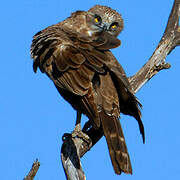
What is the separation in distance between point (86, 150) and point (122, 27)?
119 inches

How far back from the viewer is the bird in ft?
19.0

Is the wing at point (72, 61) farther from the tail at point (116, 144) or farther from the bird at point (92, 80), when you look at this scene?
the tail at point (116, 144)

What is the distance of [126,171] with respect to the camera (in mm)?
5547

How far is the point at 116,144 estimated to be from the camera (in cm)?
572

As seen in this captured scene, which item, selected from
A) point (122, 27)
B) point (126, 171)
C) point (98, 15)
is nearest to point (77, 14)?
point (98, 15)

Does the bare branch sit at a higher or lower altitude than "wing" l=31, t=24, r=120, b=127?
lower

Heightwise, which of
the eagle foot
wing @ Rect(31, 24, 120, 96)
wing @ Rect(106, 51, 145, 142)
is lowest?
the eagle foot

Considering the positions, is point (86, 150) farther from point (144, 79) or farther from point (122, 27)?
point (122, 27)

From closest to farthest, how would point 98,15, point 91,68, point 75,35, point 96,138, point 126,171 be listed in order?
point 126,171 < point 91,68 < point 96,138 < point 75,35 < point 98,15

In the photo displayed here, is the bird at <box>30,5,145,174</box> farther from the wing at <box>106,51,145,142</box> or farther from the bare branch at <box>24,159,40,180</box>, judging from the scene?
the bare branch at <box>24,159,40,180</box>

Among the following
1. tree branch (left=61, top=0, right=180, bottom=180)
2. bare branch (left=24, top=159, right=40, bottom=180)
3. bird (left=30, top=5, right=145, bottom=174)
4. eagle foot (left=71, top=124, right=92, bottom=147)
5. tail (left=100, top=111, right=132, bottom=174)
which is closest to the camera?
bare branch (left=24, top=159, right=40, bottom=180)

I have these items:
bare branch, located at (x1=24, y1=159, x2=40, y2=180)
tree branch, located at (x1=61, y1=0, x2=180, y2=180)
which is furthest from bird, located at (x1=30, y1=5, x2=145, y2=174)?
bare branch, located at (x1=24, y1=159, x2=40, y2=180)

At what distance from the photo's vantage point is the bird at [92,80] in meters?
5.79

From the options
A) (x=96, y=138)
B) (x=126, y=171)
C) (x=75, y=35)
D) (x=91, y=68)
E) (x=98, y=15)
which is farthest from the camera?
(x=98, y=15)
